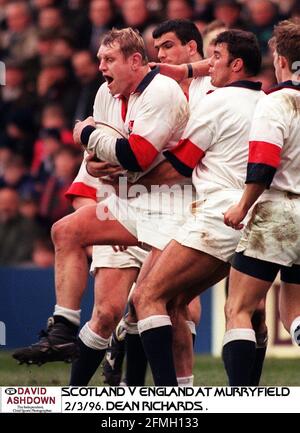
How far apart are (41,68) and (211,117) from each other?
7.19m

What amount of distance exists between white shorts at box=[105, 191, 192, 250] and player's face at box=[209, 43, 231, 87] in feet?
2.46

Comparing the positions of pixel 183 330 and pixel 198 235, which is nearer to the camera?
pixel 198 235

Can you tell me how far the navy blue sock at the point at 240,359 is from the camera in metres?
6.77

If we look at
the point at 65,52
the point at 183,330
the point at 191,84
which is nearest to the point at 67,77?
the point at 65,52

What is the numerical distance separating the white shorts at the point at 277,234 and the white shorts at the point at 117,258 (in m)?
1.48

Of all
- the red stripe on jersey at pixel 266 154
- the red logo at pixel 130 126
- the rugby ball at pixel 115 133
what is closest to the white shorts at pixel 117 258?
the rugby ball at pixel 115 133

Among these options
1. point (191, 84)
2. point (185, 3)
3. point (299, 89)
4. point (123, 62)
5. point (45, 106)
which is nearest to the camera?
point (299, 89)

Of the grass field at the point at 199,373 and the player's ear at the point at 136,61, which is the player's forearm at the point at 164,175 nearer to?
the player's ear at the point at 136,61

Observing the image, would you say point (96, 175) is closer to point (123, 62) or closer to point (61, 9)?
point (123, 62)

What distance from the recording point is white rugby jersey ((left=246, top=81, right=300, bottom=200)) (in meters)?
6.46

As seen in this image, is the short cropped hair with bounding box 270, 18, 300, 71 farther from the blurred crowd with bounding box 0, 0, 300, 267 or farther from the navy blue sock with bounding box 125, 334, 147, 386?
the blurred crowd with bounding box 0, 0, 300, 267

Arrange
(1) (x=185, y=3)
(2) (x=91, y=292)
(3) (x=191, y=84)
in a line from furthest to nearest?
(1) (x=185, y=3)
(2) (x=91, y=292)
(3) (x=191, y=84)

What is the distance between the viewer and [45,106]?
44.0 ft

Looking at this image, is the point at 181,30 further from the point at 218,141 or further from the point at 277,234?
the point at 277,234
